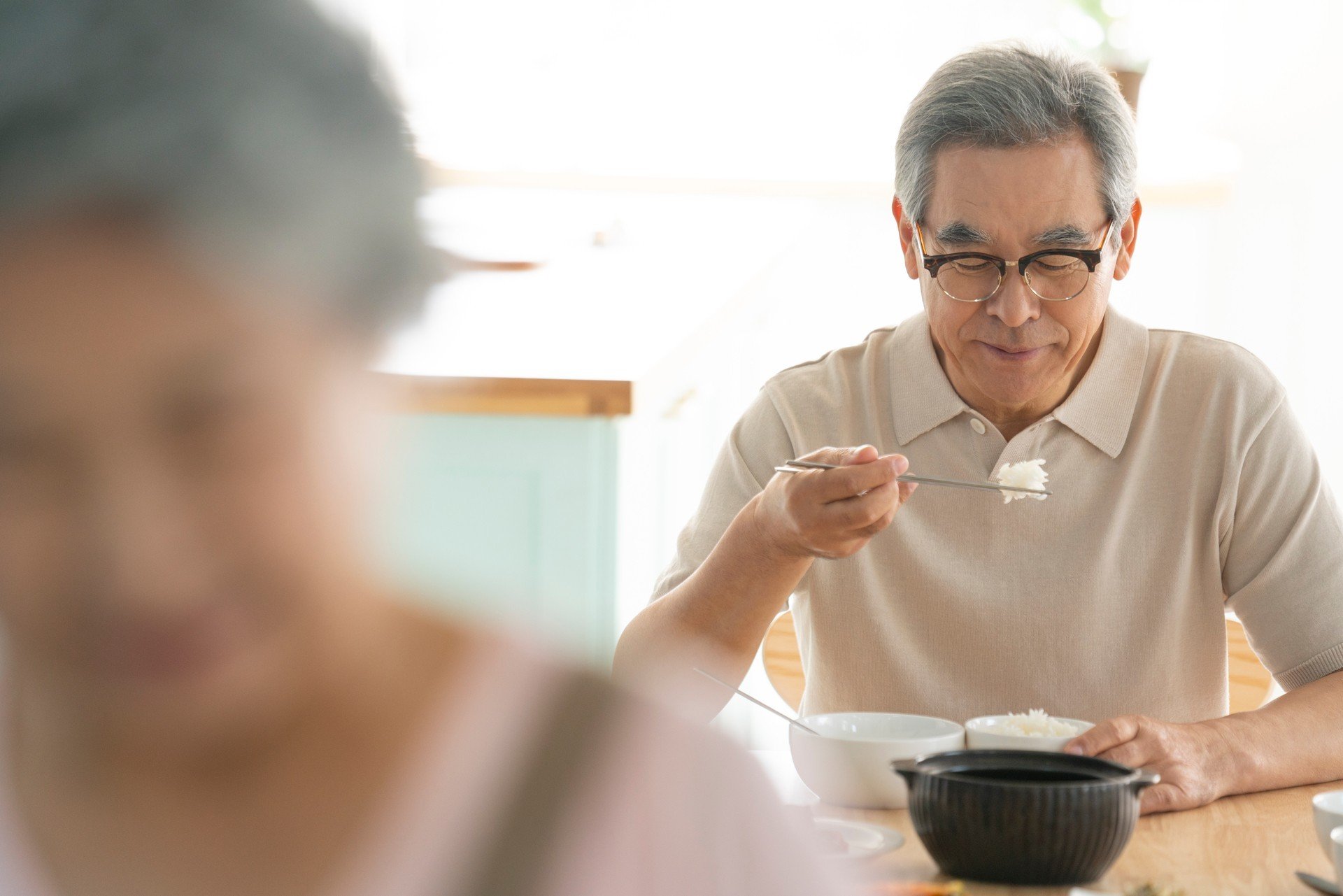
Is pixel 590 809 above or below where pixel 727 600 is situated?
above

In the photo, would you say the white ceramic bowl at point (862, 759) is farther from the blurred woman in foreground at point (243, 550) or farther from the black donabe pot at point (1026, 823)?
the blurred woman in foreground at point (243, 550)

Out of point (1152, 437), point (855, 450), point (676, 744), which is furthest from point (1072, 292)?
point (676, 744)

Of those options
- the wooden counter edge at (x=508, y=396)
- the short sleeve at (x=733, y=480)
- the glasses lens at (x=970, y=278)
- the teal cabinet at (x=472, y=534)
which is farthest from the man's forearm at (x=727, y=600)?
the teal cabinet at (x=472, y=534)

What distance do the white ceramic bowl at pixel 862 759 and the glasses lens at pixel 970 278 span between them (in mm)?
541

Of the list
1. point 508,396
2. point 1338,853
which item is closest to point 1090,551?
point 1338,853

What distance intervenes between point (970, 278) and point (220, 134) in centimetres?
132

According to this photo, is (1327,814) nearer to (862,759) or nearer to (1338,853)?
(1338,853)

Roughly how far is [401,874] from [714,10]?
3.65 metres

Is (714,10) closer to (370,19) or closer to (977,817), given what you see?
(977,817)

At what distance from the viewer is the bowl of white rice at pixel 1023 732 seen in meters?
1.08

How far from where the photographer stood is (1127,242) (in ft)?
5.20

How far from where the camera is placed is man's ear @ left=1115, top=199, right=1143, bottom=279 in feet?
5.10

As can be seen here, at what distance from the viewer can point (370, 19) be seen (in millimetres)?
266

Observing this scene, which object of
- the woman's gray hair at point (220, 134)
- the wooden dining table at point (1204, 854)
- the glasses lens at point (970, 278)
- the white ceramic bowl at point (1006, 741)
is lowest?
the wooden dining table at point (1204, 854)
